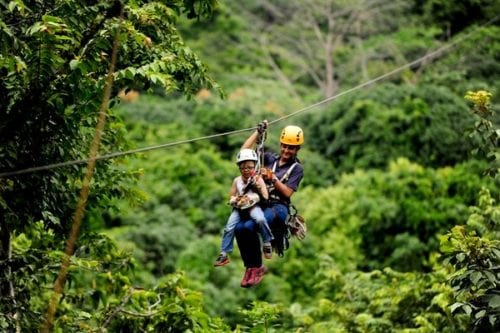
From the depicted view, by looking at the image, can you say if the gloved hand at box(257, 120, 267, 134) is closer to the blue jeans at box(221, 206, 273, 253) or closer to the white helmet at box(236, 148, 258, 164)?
the white helmet at box(236, 148, 258, 164)

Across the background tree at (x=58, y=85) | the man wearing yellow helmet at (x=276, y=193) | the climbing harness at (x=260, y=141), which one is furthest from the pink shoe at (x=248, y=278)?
the background tree at (x=58, y=85)

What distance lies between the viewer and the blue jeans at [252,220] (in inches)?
273

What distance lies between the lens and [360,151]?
75.5 ft

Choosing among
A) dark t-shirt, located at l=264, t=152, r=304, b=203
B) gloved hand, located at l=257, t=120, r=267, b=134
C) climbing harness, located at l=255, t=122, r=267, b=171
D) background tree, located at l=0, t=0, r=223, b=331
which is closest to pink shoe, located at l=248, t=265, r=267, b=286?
dark t-shirt, located at l=264, t=152, r=304, b=203

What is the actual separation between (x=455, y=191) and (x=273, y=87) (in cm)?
1124

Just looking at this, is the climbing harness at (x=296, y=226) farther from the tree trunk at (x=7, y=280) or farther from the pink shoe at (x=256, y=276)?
the tree trunk at (x=7, y=280)

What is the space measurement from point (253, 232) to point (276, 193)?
1.17 ft

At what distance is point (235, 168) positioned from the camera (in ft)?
74.6

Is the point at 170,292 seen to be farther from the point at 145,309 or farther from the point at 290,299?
the point at 290,299

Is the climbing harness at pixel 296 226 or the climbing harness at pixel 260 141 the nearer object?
the climbing harness at pixel 260 141

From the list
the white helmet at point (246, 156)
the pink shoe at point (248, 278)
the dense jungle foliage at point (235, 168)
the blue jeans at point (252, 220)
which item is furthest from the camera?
the pink shoe at point (248, 278)

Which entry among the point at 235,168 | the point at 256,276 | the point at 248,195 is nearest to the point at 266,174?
the point at 248,195

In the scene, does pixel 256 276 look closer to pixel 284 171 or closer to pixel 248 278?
pixel 248 278

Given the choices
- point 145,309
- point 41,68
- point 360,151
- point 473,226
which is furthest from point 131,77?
point 360,151
